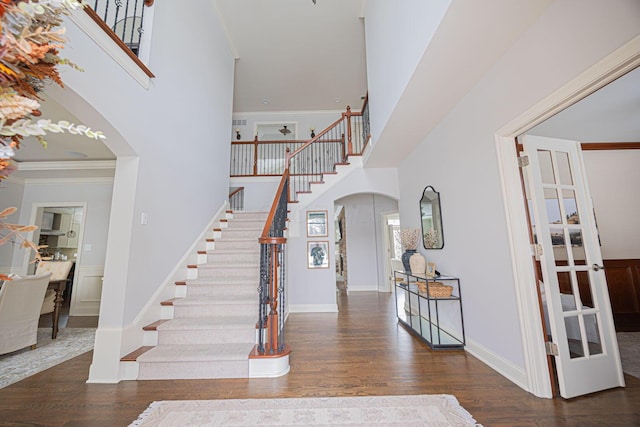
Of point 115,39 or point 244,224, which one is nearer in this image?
point 115,39

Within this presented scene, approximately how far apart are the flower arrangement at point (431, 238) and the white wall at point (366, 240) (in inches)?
138

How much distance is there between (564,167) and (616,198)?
7.52 feet

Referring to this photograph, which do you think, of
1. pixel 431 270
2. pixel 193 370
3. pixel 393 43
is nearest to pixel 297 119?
pixel 393 43

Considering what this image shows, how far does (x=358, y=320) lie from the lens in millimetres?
4246

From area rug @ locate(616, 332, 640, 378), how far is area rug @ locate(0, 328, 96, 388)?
18.5 feet

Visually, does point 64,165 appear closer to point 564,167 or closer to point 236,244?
point 236,244

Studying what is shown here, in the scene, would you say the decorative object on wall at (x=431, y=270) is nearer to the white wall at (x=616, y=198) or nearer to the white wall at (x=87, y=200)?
the white wall at (x=616, y=198)

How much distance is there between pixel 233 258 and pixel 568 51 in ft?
13.9

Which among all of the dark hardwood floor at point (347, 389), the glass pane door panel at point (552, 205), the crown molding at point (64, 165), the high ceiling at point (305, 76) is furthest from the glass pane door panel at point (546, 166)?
the crown molding at point (64, 165)

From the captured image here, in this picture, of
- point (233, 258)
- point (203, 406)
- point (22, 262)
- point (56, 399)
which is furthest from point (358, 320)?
point (22, 262)

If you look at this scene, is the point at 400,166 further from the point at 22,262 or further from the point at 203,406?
the point at 22,262

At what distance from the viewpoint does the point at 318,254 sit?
510cm

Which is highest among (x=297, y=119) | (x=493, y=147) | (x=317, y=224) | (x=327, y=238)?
(x=297, y=119)

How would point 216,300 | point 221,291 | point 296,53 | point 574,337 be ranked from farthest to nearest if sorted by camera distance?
point 296,53 → point 221,291 → point 216,300 → point 574,337
